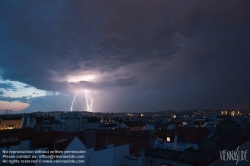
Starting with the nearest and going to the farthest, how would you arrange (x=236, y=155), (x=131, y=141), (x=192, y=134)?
(x=236, y=155) → (x=131, y=141) → (x=192, y=134)

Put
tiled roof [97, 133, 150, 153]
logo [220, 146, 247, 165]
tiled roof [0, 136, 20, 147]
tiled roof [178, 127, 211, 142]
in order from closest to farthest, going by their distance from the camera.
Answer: logo [220, 146, 247, 165] < tiled roof [0, 136, 20, 147] < tiled roof [97, 133, 150, 153] < tiled roof [178, 127, 211, 142]

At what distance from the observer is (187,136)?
168 feet

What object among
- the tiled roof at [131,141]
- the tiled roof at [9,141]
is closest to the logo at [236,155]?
the tiled roof at [131,141]

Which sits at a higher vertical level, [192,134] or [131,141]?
[131,141]

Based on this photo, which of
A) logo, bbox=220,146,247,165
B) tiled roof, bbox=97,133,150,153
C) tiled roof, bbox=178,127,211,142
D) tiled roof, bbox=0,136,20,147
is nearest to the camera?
logo, bbox=220,146,247,165

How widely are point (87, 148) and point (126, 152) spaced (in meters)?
8.71

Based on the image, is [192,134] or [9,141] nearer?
[9,141]

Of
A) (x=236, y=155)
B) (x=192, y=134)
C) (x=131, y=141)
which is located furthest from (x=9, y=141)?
(x=192, y=134)

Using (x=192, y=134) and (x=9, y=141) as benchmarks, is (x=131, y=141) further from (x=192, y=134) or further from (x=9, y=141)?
(x=192, y=134)

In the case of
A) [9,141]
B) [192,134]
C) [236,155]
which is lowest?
[192,134]

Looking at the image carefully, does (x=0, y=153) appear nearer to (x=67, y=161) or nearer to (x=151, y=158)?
(x=67, y=161)

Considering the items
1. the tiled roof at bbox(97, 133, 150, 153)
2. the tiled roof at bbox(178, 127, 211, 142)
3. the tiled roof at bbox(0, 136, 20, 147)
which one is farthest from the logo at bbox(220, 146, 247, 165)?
the tiled roof at bbox(178, 127, 211, 142)

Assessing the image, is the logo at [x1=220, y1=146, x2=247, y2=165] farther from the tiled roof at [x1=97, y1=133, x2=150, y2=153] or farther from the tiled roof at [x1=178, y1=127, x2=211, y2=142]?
the tiled roof at [x1=178, y1=127, x2=211, y2=142]

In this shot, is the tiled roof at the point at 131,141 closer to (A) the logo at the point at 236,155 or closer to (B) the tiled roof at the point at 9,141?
(B) the tiled roof at the point at 9,141
